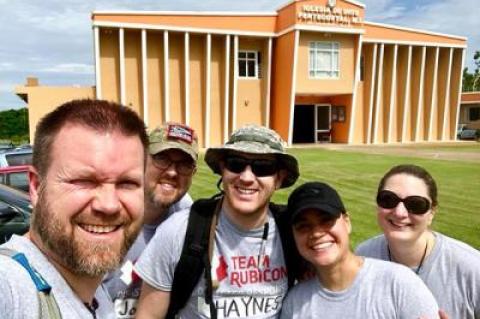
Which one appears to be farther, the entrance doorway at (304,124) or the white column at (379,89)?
the entrance doorway at (304,124)

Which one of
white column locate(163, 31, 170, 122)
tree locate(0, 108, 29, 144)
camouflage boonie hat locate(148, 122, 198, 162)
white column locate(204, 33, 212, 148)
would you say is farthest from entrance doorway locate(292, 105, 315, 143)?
tree locate(0, 108, 29, 144)

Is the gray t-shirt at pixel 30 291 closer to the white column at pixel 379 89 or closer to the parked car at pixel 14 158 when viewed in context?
the parked car at pixel 14 158

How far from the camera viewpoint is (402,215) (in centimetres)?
273

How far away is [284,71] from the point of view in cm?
3017

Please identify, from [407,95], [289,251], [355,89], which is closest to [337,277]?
[289,251]

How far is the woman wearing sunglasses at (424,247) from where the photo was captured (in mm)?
2529

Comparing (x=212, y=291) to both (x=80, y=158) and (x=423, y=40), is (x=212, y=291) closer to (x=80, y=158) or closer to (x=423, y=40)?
(x=80, y=158)

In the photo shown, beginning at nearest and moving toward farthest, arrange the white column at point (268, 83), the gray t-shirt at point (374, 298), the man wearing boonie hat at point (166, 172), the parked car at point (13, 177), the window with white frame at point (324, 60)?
the gray t-shirt at point (374, 298) → the man wearing boonie hat at point (166, 172) → the parked car at point (13, 177) → the window with white frame at point (324, 60) → the white column at point (268, 83)

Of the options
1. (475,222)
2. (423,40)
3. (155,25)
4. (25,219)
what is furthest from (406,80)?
(25,219)

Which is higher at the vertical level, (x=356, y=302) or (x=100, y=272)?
(x=100, y=272)

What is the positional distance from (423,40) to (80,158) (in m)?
35.8

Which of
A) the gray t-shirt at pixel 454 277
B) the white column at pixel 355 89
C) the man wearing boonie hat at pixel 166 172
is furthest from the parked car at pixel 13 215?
the white column at pixel 355 89

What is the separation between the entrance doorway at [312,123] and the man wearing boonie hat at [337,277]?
3088 cm

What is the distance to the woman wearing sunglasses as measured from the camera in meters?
2.53
